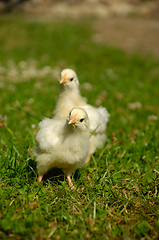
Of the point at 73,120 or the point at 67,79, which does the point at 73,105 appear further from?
the point at 73,120

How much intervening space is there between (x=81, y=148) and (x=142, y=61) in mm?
10301

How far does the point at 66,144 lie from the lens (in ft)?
8.67

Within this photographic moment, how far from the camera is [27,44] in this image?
13617mm

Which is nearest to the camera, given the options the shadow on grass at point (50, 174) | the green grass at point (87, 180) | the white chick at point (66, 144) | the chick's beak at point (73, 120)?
the green grass at point (87, 180)

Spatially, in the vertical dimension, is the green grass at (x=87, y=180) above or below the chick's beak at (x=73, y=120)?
below

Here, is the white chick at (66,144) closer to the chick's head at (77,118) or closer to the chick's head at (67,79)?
the chick's head at (77,118)

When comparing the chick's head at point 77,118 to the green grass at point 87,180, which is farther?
the chick's head at point 77,118

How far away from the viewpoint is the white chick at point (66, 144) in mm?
2613

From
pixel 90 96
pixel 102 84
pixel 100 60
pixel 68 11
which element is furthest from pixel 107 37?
pixel 68 11

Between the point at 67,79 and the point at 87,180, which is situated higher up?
the point at 67,79

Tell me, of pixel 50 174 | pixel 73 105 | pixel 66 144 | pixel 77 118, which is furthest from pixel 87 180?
pixel 73 105

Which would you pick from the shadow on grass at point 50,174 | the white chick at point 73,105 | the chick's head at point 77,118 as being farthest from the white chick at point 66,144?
the white chick at point 73,105

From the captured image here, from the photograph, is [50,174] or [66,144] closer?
[66,144]

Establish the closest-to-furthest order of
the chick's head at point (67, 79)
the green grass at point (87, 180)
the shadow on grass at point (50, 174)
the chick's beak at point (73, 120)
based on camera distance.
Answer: the green grass at point (87, 180) → the chick's beak at point (73, 120) → the shadow on grass at point (50, 174) → the chick's head at point (67, 79)
